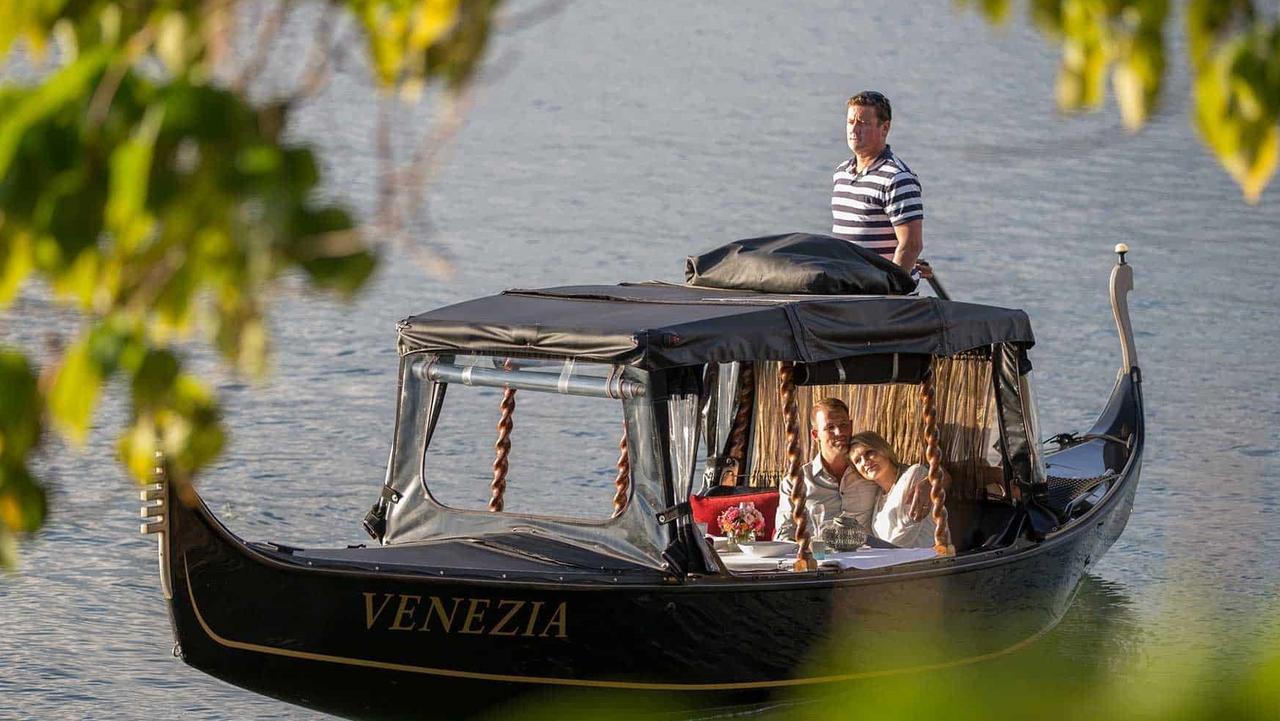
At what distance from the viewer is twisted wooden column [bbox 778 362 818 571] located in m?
7.98

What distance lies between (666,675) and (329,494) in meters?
6.41

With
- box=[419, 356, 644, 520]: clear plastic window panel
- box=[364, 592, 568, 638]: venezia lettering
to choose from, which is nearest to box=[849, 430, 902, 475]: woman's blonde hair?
box=[364, 592, 568, 638]: venezia lettering

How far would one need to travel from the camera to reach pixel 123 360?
8.92ft

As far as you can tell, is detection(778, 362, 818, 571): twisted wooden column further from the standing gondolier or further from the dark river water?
the standing gondolier

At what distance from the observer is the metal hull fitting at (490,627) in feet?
25.0

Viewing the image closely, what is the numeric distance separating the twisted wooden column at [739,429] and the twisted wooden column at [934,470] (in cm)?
143

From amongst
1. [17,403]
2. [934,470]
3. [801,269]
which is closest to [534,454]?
[801,269]

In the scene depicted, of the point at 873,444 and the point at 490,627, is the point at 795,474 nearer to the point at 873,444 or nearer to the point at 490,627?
the point at 873,444

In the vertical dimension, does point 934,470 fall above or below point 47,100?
below

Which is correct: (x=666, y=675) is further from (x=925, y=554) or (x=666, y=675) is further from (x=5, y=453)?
(x=5, y=453)

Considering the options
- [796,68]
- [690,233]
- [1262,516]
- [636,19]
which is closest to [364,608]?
[1262,516]

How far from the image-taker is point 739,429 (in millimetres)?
9969

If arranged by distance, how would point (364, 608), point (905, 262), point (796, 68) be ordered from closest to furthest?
point (364, 608), point (905, 262), point (796, 68)

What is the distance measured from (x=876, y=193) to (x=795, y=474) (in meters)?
2.38
